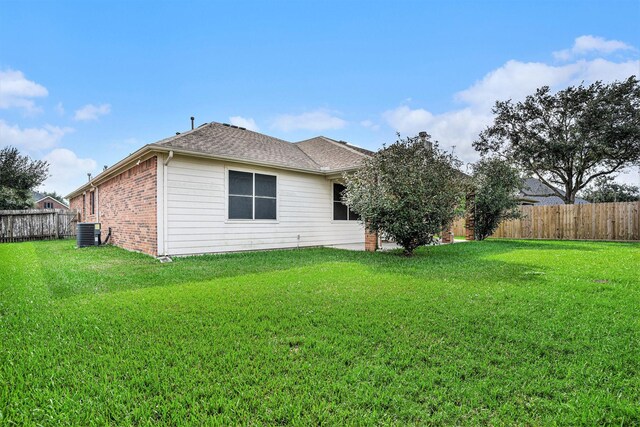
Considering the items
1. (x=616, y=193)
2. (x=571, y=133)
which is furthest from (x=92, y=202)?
(x=616, y=193)

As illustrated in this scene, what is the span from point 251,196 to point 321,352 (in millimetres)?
7556

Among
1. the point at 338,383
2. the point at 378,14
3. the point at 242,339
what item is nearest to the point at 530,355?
the point at 338,383

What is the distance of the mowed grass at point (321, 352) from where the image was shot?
189 cm

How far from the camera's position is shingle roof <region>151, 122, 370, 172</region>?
8.99m

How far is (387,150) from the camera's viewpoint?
27.3ft

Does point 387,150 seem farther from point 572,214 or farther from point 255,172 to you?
point 572,214

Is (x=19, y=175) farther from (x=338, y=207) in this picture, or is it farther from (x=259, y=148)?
(x=338, y=207)

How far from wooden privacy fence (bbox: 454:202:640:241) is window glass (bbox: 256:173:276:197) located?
11205mm

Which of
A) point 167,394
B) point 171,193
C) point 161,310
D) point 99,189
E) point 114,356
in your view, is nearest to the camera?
point 167,394

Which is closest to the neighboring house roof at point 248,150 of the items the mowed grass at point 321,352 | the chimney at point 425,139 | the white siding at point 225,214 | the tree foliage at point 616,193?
the white siding at point 225,214

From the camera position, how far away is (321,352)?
265cm

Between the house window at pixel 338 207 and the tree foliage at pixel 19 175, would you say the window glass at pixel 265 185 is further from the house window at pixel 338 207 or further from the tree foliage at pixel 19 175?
the tree foliage at pixel 19 175

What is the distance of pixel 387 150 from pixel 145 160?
257 inches

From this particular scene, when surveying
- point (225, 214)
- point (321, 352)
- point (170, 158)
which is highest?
point (170, 158)
